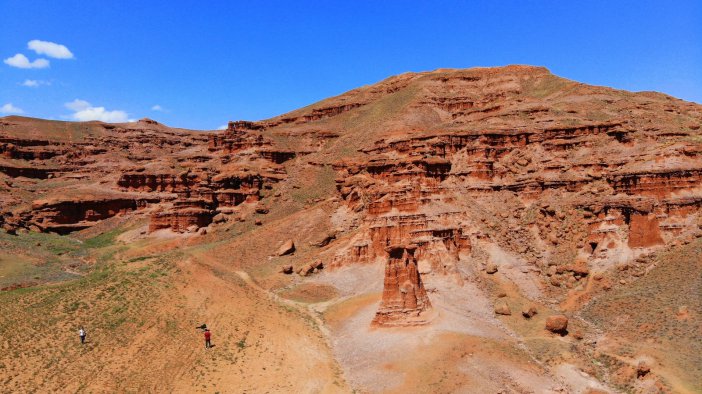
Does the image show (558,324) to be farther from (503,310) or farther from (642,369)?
(642,369)

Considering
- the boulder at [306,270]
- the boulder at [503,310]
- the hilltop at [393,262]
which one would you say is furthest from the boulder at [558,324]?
the boulder at [306,270]

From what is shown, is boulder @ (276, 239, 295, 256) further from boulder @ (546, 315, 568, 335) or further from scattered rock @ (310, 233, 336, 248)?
boulder @ (546, 315, 568, 335)

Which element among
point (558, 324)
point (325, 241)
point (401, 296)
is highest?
point (325, 241)

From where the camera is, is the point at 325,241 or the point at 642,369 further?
the point at 325,241

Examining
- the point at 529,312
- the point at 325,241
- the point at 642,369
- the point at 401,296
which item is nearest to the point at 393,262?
the point at 401,296

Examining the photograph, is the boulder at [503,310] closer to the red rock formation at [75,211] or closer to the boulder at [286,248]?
the boulder at [286,248]

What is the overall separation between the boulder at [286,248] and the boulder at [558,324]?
2847 centimetres

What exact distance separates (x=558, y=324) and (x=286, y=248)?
2937 centimetres

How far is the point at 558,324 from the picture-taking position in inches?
1395

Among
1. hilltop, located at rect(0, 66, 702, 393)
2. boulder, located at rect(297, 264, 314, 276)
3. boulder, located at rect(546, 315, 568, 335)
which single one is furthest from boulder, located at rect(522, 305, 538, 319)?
boulder, located at rect(297, 264, 314, 276)

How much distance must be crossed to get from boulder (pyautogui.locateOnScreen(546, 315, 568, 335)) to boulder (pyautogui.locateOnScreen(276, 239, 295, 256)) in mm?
28472

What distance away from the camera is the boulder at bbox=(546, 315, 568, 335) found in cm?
3544

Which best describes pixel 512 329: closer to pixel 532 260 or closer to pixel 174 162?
pixel 532 260

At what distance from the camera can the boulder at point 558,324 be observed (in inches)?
1395
